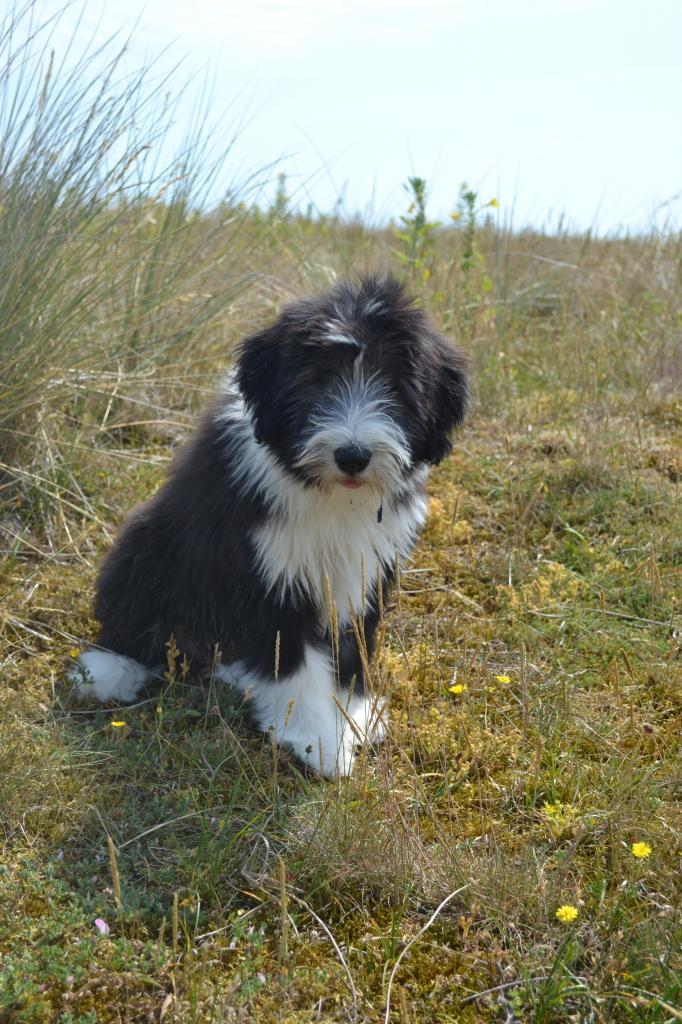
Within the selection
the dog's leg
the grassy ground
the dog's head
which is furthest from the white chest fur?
the dog's leg

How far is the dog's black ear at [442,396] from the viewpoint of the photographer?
3.22 meters

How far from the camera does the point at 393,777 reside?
116 inches

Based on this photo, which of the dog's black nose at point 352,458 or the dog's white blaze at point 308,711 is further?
the dog's white blaze at point 308,711

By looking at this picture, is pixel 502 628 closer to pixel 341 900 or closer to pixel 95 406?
pixel 341 900

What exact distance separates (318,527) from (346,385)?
19.1 inches

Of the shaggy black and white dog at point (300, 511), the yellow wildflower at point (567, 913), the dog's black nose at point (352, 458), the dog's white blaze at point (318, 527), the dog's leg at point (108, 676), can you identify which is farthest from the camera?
the dog's leg at point (108, 676)

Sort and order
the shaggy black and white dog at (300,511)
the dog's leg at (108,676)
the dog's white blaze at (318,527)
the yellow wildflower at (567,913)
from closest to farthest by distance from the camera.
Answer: the yellow wildflower at (567,913) < the shaggy black and white dog at (300,511) < the dog's white blaze at (318,527) < the dog's leg at (108,676)

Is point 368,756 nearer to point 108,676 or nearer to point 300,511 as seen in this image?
point 300,511

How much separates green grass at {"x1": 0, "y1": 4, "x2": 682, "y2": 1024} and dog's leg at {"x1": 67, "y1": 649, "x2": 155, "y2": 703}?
13 centimetres

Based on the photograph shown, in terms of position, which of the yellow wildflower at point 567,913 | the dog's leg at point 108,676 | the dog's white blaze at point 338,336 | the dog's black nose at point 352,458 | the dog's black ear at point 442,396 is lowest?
the dog's leg at point 108,676

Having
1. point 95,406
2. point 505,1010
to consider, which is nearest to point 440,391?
point 505,1010

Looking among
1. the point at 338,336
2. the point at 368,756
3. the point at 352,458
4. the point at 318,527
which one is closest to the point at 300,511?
the point at 318,527

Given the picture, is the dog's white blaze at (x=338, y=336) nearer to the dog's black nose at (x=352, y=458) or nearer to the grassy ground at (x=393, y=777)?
the dog's black nose at (x=352, y=458)

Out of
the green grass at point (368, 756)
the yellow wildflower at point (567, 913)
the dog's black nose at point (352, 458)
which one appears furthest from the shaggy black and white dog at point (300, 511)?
the yellow wildflower at point (567, 913)
